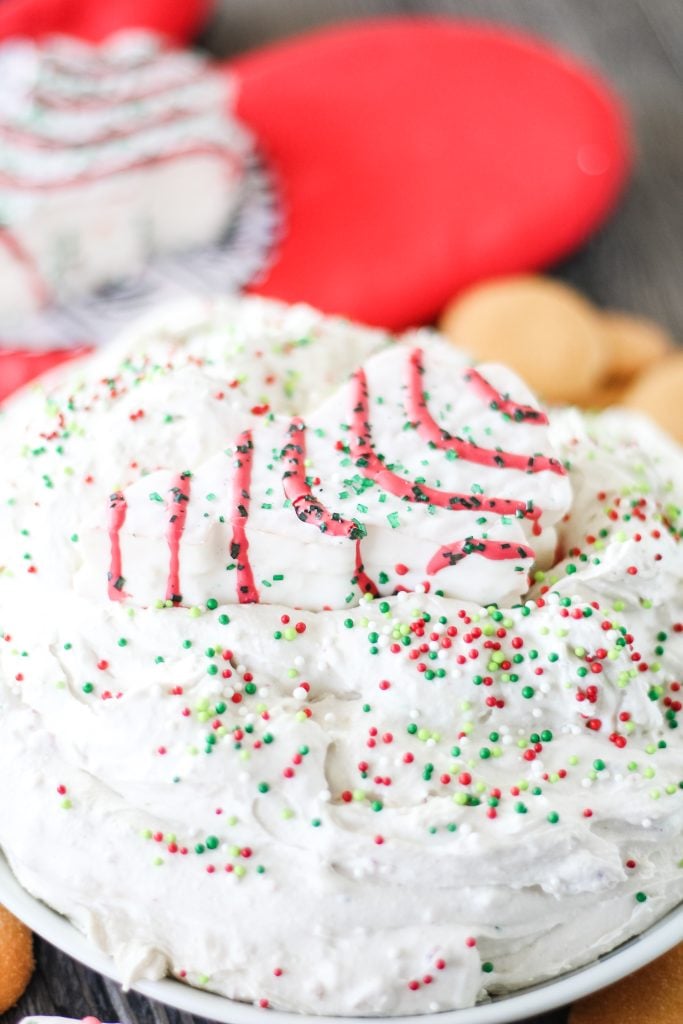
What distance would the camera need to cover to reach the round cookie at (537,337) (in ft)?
6.04

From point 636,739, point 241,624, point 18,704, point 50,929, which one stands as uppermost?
point 636,739

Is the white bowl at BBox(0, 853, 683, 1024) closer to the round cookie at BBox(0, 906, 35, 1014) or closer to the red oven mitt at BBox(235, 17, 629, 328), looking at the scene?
the round cookie at BBox(0, 906, 35, 1014)

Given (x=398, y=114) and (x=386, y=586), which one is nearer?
(x=386, y=586)

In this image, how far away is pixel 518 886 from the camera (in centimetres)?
97

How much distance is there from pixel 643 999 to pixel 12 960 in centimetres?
63

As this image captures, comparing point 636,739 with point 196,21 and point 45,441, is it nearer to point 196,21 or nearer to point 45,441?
point 45,441

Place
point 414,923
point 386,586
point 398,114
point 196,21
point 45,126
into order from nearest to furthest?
point 414,923, point 386,586, point 45,126, point 398,114, point 196,21

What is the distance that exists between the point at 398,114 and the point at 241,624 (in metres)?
1.62

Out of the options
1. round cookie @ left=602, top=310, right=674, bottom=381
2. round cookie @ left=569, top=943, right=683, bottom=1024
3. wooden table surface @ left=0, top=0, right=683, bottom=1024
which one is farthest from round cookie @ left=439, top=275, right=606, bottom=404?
round cookie @ left=569, top=943, right=683, bottom=1024

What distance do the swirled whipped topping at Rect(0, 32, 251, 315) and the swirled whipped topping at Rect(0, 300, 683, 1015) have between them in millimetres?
845

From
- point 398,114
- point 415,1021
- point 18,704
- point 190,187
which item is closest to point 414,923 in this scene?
point 415,1021

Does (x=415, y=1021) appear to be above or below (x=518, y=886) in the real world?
below

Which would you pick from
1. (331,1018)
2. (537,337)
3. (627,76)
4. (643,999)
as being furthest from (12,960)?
(627,76)

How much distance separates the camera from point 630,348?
1.99 metres
